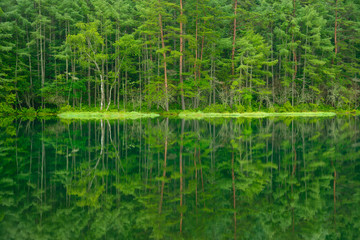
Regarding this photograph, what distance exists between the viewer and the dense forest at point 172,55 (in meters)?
38.4

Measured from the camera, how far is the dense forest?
3844 centimetres

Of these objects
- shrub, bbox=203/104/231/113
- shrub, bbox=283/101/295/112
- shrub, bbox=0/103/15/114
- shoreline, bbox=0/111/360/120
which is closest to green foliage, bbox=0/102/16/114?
shrub, bbox=0/103/15/114

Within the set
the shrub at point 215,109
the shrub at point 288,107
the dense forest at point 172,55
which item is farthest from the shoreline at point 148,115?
the shrub at point 288,107

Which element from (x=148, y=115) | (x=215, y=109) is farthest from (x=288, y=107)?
(x=148, y=115)

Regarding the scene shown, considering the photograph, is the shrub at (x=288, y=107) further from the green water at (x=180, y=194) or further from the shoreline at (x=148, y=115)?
the green water at (x=180, y=194)

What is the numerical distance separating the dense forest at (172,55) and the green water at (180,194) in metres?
28.0

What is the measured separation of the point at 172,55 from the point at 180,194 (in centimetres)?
3276

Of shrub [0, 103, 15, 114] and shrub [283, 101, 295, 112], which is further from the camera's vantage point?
shrub [283, 101, 295, 112]

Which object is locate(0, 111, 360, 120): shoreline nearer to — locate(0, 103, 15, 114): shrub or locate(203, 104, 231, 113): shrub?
locate(0, 103, 15, 114): shrub

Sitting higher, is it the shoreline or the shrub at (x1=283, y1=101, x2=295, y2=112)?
the shrub at (x1=283, y1=101, x2=295, y2=112)

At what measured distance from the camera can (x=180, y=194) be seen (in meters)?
6.15

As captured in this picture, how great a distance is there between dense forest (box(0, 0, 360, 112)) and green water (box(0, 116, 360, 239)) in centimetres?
2801

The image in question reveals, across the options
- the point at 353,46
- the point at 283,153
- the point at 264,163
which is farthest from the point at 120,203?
the point at 353,46

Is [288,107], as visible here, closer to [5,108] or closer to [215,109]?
[215,109]
